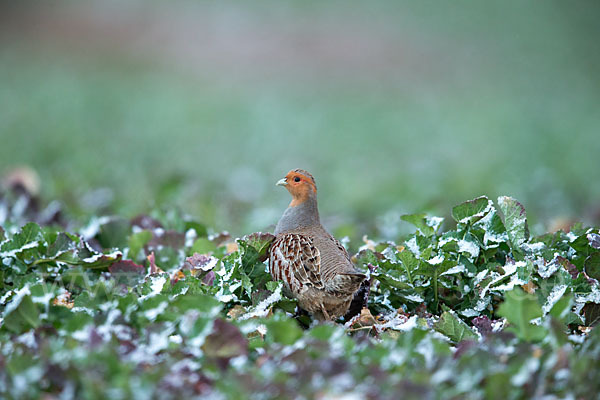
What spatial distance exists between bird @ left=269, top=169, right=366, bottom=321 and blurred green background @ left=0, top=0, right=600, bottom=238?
180 centimetres

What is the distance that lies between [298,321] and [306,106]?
15391mm

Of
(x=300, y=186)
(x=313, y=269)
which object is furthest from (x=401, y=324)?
(x=300, y=186)

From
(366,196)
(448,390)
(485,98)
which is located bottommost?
(448,390)

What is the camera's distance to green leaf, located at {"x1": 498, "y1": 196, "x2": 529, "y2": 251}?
3.80 meters

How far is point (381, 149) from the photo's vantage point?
546 inches

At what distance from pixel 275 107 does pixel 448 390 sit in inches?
625

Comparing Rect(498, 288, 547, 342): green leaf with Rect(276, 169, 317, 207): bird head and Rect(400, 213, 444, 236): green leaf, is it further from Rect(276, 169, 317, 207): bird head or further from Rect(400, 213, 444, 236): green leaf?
Rect(276, 169, 317, 207): bird head

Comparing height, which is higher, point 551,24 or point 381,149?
point 551,24

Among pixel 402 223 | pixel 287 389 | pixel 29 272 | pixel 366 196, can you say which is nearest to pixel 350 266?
pixel 287 389

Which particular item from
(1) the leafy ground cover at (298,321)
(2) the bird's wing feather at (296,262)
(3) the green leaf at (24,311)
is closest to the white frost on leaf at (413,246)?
(1) the leafy ground cover at (298,321)

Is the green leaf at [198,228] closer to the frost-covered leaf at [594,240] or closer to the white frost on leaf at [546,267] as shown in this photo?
the white frost on leaf at [546,267]

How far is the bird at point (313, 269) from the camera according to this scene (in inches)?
137

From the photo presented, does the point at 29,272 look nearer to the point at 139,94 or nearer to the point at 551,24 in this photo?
the point at 139,94

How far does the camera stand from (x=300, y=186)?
412 cm
